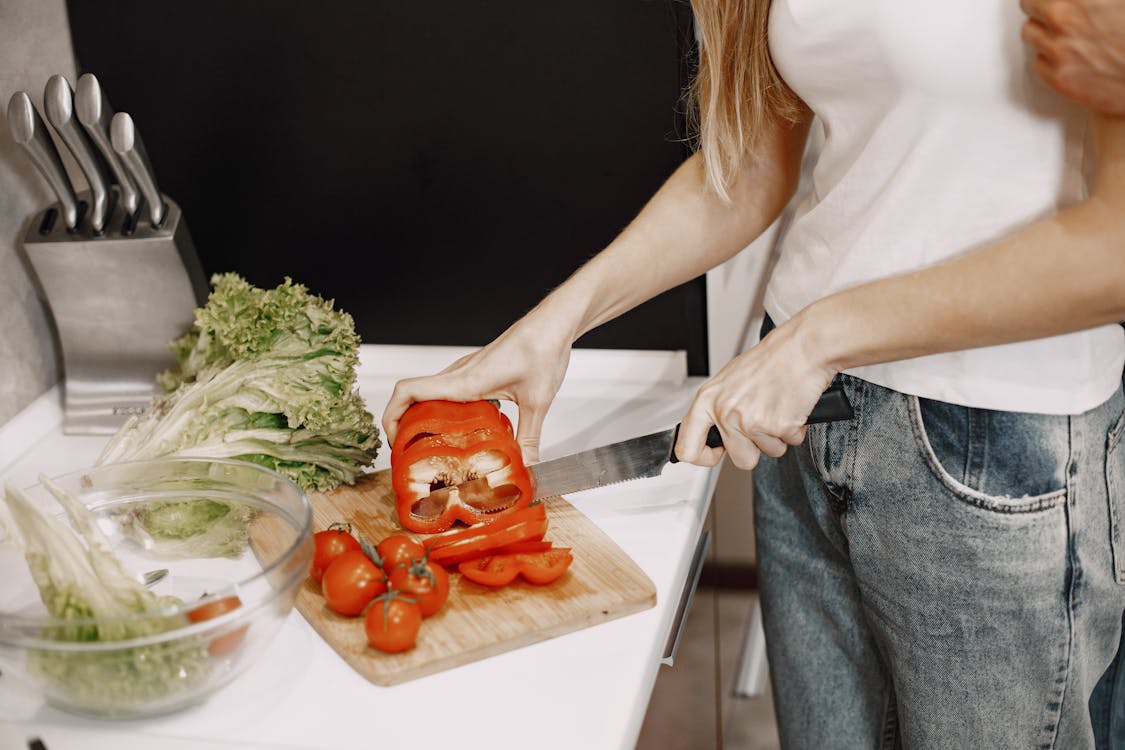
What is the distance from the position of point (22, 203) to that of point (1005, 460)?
1.26 meters

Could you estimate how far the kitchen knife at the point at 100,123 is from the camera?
142 cm

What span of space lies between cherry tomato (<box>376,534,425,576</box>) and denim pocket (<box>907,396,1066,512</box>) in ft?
1.63

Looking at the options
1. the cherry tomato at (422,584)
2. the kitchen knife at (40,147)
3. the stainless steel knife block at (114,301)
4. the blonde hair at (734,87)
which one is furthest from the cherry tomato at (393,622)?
the kitchen knife at (40,147)

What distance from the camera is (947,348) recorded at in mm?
960

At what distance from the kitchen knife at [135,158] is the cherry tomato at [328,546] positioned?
0.55 m

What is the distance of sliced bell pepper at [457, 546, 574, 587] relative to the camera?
1148 mm

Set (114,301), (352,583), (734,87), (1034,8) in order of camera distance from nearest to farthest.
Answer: (1034,8)
(352,583)
(734,87)
(114,301)

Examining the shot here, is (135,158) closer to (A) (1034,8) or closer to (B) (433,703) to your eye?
(B) (433,703)

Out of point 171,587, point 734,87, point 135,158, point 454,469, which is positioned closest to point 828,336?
point 734,87

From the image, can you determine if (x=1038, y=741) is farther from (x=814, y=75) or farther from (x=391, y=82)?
(x=391, y=82)

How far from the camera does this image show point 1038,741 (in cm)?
109

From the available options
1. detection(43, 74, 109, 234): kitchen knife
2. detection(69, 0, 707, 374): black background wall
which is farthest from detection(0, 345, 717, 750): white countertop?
detection(43, 74, 109, 234): kitchen knife

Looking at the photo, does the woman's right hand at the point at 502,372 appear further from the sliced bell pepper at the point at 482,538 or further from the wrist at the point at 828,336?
the wrist at the point at 828,336

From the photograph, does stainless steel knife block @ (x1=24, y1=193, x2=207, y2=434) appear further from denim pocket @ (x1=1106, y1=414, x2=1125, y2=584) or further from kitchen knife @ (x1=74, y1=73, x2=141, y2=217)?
denim pocket @ (x1=1106, y1=414, x2=1125, y2=584)
